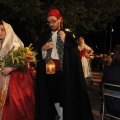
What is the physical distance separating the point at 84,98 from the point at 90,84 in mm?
6876

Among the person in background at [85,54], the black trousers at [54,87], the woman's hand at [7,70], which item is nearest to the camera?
the woman's hand at [7,70]

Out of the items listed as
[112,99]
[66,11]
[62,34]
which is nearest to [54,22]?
[62,34]

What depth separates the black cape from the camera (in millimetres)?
4469

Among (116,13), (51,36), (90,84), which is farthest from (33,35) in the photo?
(51,36)

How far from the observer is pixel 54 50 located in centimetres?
454

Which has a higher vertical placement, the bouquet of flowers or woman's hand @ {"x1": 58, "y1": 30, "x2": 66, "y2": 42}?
woman's hand @ {"x1": 58, "y1": 30, "x2": 66, "y2": 42}

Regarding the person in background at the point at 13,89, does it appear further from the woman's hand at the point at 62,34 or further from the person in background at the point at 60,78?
the woman's hand at the point at 62,34

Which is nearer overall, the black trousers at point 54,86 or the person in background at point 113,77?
the person in background at point 113,77

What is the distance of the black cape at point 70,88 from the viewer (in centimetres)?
447

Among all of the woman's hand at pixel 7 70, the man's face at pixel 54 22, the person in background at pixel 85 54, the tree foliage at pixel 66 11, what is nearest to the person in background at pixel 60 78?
the man's face at pixel 54 22

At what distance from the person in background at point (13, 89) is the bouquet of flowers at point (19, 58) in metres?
0.07

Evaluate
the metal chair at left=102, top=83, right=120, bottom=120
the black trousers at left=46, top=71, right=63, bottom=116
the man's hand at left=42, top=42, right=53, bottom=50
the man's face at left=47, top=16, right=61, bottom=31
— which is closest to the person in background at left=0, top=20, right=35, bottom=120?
the black trousers at left=46, top=71, right=63, bottom=116

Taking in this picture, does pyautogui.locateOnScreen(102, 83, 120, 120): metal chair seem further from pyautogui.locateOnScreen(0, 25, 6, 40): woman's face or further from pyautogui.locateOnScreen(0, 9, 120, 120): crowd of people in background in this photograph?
pyautogui.locateOnScreen(0, 25, 6, 40): woman's face

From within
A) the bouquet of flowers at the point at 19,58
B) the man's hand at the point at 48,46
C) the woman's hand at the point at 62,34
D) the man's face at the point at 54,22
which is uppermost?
the man's face at the point at 54,22
